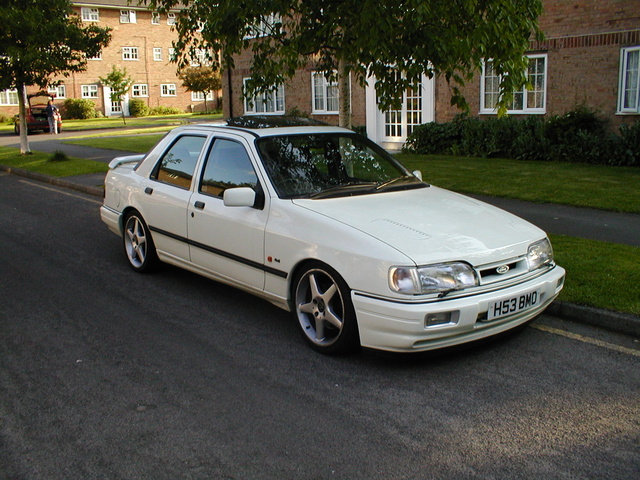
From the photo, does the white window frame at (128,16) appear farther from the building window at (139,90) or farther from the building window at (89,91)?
the building window at (89,91)

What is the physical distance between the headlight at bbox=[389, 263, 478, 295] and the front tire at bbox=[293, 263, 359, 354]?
0.41m

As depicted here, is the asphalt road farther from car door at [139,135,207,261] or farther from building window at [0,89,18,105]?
building window at [0,89,18,105]

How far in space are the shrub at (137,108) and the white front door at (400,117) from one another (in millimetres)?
37165

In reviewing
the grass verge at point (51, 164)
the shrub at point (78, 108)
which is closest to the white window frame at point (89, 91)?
the shrub at point (78, 108)

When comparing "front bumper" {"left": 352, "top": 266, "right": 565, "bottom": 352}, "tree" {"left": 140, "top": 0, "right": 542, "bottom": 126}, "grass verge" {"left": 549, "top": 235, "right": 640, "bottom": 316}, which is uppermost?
"tree" {"left": 140, "top": 0, "right": 542, "bottom": 126}

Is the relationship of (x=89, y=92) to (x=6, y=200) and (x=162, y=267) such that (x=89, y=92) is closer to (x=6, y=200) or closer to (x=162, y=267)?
(x=6, y=200)

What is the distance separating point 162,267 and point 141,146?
56.2 ft

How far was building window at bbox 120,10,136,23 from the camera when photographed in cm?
5709

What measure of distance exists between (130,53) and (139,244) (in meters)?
54.9

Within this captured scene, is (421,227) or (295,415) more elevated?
(421,227)

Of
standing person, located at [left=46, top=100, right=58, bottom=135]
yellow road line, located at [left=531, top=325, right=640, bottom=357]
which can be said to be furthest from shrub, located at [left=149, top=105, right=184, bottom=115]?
yellow road line, located at [left=531, top=325, right=640, bottom=357]

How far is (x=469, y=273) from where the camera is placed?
15.2 ft

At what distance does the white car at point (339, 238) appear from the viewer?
4.55 m

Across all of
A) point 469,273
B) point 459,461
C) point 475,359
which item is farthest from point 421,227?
point 459,461
